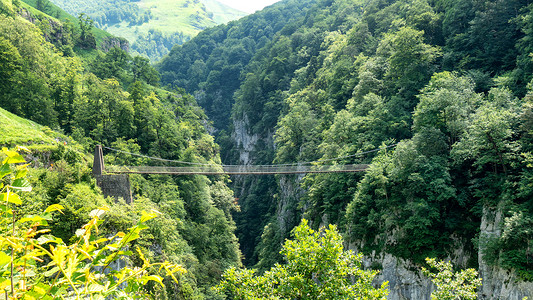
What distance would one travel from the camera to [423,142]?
18422 millimetres

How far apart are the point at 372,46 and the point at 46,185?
32702mm

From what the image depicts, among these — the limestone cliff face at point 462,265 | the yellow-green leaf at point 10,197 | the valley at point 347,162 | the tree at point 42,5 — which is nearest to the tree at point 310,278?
the valley at point 347,162

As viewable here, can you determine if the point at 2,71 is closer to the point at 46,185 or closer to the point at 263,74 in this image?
the point at 46,185

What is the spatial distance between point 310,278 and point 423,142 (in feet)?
44.5

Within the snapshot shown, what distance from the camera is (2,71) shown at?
24344 mm

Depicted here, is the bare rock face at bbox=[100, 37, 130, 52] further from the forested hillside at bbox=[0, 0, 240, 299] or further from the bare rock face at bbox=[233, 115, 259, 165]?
the forested hillside at bbox=[0, 0, 240, 299]

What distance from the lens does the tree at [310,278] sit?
6.94m

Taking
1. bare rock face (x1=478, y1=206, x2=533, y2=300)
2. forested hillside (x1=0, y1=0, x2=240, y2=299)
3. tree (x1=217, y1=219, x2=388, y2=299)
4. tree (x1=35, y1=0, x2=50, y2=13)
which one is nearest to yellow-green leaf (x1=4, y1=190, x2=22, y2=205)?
tree (x1=217, y1=219, x2=388, y2=299)

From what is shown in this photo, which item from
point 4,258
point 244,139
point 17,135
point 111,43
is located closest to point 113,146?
point 17,135

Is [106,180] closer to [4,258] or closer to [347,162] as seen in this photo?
[347,162]

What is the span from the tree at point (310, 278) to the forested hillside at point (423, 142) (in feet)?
30.3

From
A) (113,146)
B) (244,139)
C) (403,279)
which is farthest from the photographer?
(244,139)

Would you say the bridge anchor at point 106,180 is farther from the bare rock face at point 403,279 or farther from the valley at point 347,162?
the bare rock face at point 403,279

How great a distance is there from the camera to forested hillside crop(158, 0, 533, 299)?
15188 millimetres
